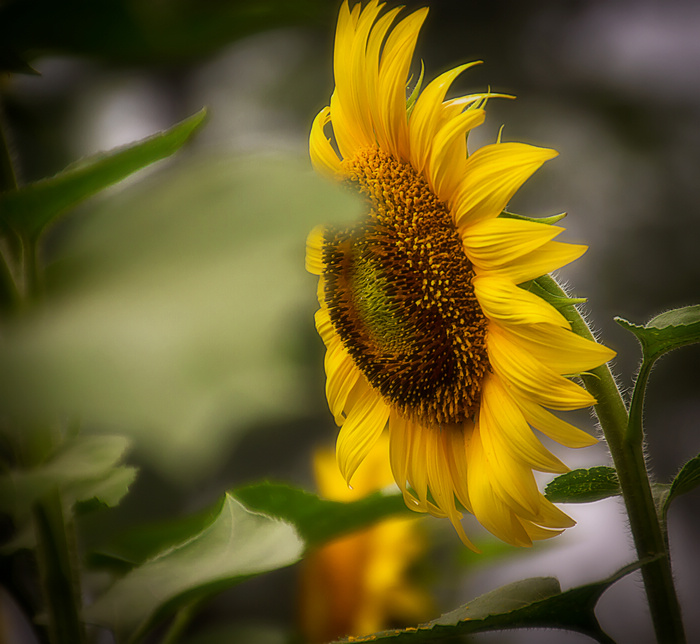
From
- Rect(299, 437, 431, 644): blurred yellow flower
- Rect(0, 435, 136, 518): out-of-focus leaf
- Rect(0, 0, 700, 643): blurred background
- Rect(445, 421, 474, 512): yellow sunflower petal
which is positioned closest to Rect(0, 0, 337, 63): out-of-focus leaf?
Rect(0, 0, 700, 643): blurred background

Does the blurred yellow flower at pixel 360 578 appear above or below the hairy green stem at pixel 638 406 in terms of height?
below

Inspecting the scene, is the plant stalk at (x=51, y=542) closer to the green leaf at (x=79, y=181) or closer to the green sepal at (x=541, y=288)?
the green leaf at (x=79, y=181)

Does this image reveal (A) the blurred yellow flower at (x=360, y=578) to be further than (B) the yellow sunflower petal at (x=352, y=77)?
Yes

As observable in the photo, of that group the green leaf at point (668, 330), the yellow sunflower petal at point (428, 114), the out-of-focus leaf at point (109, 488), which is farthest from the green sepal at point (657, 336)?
the out-of-focus leaf at point (109, 488)

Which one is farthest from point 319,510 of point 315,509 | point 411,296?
point 411,296

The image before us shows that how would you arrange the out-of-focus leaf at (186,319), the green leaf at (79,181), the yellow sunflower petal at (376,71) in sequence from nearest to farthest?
the out-of-focus leaf at (186,319)
the green leaf at (79,181)
the yellow sunflower petal at (376,71)

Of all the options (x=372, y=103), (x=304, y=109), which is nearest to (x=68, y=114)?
(x=304, y=109)

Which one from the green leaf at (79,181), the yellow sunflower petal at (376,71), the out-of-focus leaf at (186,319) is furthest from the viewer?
the yellow sunflower petal at (376,71)
